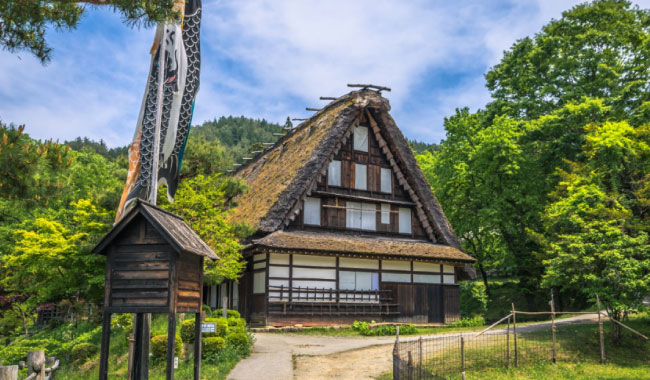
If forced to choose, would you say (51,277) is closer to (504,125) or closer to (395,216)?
(395,216)

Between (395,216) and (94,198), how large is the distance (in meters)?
14.6

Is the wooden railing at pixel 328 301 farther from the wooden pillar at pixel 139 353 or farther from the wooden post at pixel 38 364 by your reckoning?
the wooden post at pixel 38 364

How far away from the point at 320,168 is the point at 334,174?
149 centimetres

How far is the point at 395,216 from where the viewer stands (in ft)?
92.3

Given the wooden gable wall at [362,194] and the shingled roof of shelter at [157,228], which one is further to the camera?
the wooden gable wall at [362,194]

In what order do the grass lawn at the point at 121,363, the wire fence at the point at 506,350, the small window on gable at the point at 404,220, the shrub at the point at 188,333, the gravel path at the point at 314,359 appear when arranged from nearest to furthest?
the grass lawn at the point at 121,363 → the gravel path at the point at 314,359 → the shrub at the point at 188,333 → the wire fence at the point at 506,350 → the small window on gable at the point at 404,220

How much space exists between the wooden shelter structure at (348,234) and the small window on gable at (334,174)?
0.16 ft

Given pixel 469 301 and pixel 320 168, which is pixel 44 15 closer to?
pixel 320 168

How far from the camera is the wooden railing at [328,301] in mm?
23341

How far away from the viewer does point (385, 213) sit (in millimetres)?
27906

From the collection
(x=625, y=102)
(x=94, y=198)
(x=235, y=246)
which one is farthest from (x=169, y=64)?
(x=625, y=102)

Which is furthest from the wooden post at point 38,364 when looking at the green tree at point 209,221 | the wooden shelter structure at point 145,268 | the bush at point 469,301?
the bush at point 469,301

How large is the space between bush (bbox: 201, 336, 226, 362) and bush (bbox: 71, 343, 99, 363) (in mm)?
5207

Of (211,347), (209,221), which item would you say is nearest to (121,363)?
(211,347)
